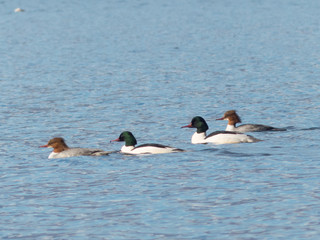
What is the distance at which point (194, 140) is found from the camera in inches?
1017

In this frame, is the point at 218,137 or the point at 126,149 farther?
the point at 218,137

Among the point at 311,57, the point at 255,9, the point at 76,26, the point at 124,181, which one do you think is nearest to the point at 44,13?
the point at 76,26

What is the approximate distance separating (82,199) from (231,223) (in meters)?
3.93

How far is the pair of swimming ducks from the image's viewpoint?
23250 millimetres

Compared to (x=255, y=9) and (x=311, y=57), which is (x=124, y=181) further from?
(x=255, y=9)

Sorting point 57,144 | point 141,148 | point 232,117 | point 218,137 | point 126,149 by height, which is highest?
point 232,117

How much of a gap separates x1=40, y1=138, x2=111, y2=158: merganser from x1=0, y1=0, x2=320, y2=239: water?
254mm

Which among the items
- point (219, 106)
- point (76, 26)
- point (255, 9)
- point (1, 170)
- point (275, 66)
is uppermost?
point (255, 9)

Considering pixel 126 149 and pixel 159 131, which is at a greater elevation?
pixel 159 131

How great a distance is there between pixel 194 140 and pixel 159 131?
6.88 feet

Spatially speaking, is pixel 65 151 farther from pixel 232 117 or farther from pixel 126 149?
pixel 232 117

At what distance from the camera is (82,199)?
18609 millimetres

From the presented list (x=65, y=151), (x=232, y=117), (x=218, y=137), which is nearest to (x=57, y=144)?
(x=65, y=151)

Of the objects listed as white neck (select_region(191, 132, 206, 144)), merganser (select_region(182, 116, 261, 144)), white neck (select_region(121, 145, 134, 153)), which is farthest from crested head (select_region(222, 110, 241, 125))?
white neck (select_region(121, 145, 134, 153))
